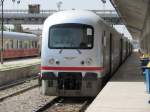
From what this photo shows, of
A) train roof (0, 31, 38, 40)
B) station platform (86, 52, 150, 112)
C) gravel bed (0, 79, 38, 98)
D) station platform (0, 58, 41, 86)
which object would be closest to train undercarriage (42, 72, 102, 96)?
station platform (86, 52, 150, 112)

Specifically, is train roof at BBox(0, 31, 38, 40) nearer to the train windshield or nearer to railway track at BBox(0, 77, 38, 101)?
A: railway track at BBox(0, 77, 38, 101)

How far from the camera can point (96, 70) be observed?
58.0ft

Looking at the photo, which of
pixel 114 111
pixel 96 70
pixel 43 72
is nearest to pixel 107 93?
pixel 96 70

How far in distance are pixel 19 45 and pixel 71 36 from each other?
109ft

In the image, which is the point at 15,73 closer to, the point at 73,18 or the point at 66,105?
the point at 73,18

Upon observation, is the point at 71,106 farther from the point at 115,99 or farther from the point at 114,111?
the point at 114,111

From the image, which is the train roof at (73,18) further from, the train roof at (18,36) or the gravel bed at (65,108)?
the train roof at (18,36)

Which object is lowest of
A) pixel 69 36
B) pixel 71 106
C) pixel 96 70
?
pixel 71 106

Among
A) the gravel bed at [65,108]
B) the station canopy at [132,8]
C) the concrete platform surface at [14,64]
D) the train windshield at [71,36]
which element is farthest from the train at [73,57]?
the station canopy at [132,8]

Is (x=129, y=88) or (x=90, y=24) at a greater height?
(x=90, y=24)

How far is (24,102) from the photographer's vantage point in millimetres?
18688

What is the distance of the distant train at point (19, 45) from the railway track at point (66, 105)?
88.2ft

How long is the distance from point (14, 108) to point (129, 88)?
13.5ft

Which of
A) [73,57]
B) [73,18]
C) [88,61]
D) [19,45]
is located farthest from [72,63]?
[19,45]
